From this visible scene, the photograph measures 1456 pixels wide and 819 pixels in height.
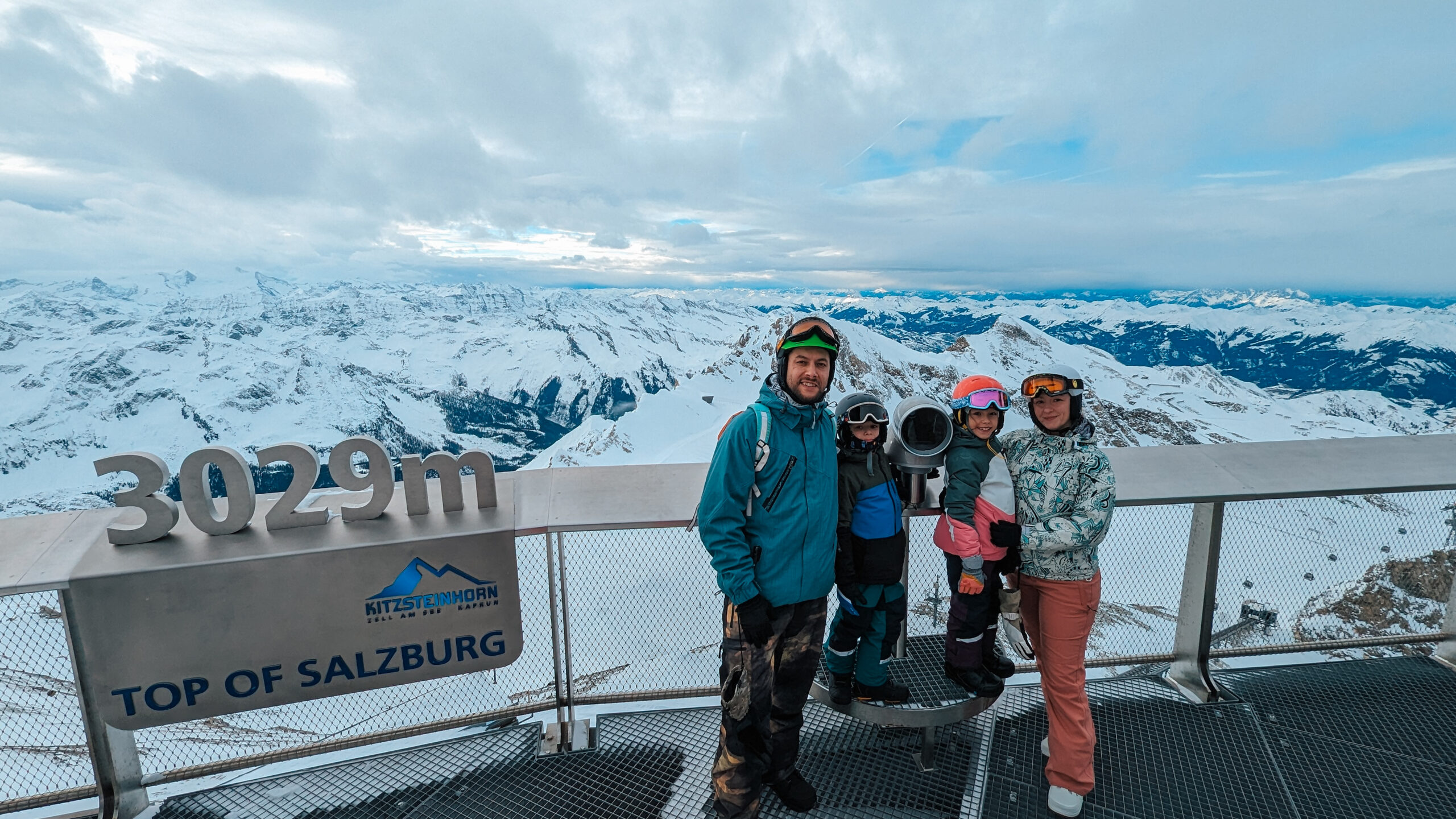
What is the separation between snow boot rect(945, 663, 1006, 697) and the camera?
12.0 feet

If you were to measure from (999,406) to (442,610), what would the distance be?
10.7ft

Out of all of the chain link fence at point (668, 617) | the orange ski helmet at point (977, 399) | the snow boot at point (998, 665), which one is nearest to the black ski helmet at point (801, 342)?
the orange ski helmet at point (977, 399)

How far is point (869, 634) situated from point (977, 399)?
4.70 ft

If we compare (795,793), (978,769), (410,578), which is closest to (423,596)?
(410,578)

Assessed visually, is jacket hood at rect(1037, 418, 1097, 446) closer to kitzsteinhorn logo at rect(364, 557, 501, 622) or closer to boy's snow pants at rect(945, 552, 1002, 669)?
boy's snow pants at rect(945, 552, 1002, 669)

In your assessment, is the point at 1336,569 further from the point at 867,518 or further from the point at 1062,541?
the point at 867,518

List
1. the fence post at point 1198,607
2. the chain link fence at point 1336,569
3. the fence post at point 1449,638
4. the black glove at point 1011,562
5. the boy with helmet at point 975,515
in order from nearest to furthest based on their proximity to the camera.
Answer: the boy with helmet at point 975,515
the black glove at point 1011,562
the fence post at point 1198,607
the chain link fence at point 1336,569
the fence post at point 1449,638

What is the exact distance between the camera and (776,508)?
3139 millimetres

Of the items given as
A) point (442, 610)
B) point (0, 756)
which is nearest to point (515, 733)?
point (442, 610)

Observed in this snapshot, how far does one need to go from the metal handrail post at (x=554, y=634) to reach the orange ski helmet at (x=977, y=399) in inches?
91.8

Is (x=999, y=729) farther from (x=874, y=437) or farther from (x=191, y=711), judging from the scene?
(x=191, y=711)

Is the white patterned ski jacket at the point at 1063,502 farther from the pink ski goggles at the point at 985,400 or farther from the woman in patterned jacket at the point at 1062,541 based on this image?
the pink ski goggles at the point at 985,400

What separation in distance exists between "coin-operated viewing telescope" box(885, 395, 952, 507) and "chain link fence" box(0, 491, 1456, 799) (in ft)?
1.89

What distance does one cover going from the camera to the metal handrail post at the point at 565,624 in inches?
145
